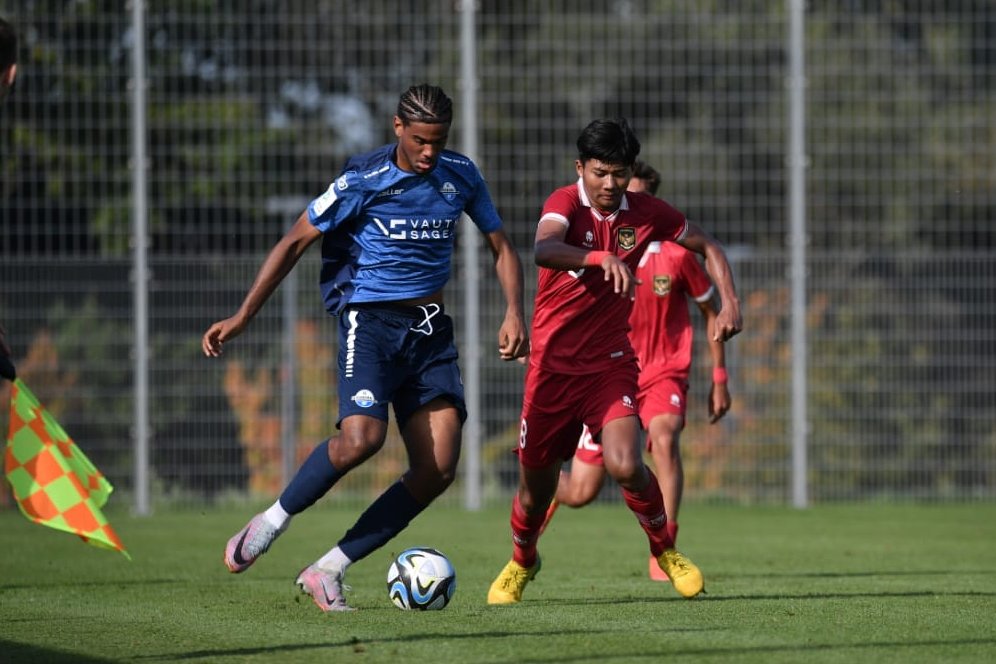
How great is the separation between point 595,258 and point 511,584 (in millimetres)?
1789

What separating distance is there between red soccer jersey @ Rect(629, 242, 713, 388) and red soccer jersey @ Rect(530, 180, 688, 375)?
6.82 feet

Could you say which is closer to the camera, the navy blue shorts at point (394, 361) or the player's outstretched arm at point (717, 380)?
the navy blue shorts at point (394, 361)

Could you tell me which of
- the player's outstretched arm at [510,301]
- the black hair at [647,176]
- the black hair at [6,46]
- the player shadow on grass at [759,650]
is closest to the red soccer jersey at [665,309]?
the black hair at [647,176]

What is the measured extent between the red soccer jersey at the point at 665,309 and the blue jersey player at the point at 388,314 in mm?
2477

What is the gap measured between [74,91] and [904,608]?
38.4ft

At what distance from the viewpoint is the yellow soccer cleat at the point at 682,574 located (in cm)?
768

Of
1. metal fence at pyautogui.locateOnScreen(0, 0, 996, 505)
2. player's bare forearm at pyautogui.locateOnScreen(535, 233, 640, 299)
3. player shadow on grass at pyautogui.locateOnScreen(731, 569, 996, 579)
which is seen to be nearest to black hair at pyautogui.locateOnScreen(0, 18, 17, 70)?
player's bare forearm at pyautogui.locateOnScreen(535, 233, 640, 299)

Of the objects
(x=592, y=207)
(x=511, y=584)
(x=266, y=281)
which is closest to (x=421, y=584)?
(x=511, y=584)

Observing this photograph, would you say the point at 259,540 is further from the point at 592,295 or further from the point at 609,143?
the point at 609,143

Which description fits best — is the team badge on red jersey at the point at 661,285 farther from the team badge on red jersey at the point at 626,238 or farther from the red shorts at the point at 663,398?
the team badge on red jersey at the point at 626,238

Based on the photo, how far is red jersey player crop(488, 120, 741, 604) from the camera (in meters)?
7.52

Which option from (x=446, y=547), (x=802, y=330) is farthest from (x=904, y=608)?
(x=802, y=330)

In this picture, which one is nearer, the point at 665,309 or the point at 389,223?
the point at 389,223

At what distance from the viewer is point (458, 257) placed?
16672 millimetres
